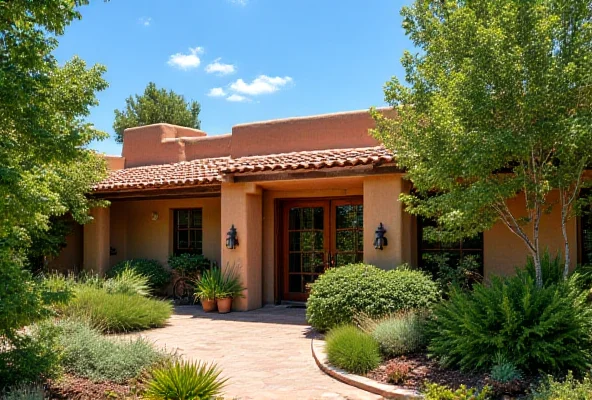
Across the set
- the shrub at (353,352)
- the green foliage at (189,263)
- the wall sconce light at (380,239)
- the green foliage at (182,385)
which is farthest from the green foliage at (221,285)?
the green foliage at (182,385)

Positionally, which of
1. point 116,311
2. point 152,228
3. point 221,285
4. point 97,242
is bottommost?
point 116,311

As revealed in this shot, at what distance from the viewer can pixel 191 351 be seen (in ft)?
27.0

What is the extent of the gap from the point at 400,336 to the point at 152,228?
9.97 metres

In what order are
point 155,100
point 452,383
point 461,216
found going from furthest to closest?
point 155,100 < point 461,216 < point 452,383

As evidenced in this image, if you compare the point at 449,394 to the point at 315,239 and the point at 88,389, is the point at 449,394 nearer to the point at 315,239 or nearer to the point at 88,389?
the point at 88,389

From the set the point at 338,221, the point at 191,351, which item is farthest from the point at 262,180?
the point at 191,351

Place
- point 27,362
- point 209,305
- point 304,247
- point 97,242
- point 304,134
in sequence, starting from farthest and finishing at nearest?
point 97,242 < point 304,134 < point 304,247 < point 209,305 < point 27,362

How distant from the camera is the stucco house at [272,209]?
34.1 feet

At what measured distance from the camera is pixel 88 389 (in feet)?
19.1

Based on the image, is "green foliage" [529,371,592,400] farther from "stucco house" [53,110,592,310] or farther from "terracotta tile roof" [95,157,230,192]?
"terracotta tile roof" [95,157,230,192]

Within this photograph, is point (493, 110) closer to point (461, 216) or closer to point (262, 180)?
point (461, 216)

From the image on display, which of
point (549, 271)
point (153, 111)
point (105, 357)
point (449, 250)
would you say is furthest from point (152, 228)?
point (153, 111)

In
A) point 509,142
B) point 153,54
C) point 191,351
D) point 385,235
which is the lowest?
point 191,351

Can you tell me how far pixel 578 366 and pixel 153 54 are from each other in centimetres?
2033
